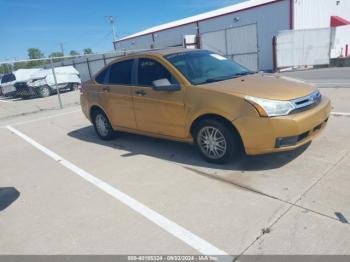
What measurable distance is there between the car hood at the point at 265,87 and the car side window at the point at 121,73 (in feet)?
5.71

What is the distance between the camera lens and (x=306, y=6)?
70.1 ft

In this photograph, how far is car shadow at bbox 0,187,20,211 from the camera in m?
4.15

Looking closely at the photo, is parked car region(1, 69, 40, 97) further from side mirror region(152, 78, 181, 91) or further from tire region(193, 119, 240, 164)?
tire region(193, 119, 240, 164)

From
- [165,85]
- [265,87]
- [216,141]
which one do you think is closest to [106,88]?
[165,85]

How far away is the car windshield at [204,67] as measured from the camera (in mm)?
4770

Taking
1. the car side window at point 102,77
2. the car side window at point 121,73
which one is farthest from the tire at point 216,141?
the car side window at point 102,77

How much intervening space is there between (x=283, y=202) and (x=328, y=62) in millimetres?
16713

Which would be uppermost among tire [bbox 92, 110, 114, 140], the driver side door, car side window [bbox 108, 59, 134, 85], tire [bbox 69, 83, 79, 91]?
car side window [bbox 108, 59, 134, 85]

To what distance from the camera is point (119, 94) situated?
5.79 meters

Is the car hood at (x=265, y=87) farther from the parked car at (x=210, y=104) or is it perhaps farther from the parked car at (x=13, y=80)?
the parked car at (x=13, y=80)

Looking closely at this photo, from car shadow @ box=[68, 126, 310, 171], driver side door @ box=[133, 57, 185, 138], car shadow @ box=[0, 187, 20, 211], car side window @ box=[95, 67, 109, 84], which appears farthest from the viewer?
car side window @ box=[95, 67, 109, 84]

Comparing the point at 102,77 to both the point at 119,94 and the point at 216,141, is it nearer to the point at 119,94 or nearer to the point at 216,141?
the point at 119,94

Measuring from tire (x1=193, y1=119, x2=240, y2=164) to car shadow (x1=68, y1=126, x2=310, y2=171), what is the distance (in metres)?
0.14

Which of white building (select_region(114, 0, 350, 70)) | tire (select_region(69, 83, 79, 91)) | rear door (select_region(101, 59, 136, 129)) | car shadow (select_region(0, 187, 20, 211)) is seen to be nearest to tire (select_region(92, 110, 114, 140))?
rear door (select_region(101, 59, 136, 129))
